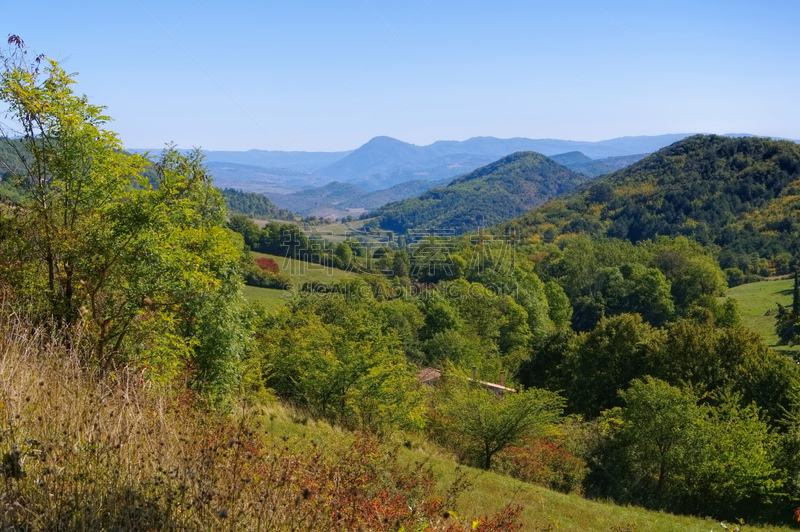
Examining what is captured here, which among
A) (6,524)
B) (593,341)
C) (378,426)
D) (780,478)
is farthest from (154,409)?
(593,341)

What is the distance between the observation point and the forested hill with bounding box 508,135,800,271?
291ft

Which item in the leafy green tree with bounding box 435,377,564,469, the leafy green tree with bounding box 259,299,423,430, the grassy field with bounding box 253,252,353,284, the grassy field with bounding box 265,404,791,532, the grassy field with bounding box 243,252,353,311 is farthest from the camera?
the grassy field with bounding box 253,252,353,284

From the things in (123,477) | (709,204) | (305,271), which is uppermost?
(709,204)

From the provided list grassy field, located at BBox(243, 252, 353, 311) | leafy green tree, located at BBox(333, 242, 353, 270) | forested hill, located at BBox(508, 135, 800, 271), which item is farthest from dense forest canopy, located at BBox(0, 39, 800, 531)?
forested hill, located at BBox(508, 135, 800, 271)

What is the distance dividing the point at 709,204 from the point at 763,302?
6001cm

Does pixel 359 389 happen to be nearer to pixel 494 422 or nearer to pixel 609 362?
pixel 494 422

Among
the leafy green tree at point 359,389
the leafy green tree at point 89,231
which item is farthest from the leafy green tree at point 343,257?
the leafy green tree at point 89,231

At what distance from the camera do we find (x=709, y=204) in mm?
108062

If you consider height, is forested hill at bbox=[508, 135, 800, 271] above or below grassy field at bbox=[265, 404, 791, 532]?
above

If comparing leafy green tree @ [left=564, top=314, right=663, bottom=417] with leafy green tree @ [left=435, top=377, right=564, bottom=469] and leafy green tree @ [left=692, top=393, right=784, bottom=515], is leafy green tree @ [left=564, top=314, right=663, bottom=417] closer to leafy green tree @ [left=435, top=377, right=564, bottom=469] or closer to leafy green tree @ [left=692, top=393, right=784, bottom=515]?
leafy green tree @ [left=692, top=393, right=784, bottom=515]

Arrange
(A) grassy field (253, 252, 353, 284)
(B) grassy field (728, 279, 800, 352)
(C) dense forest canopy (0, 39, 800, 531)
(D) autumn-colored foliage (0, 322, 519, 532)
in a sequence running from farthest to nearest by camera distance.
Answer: (A) grassy field (253, 252, 353, 284) → (B) grassy field (728, 279, 800, 352) → (C) dense forest canopy (0, 39, 800, 531) → (D) autumn-colored foliage (0, 322, 519, 532)

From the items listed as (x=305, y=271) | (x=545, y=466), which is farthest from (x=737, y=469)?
(x=305, y=271)

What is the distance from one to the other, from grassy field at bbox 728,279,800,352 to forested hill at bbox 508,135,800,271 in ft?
44.7

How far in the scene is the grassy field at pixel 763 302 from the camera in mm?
46906
